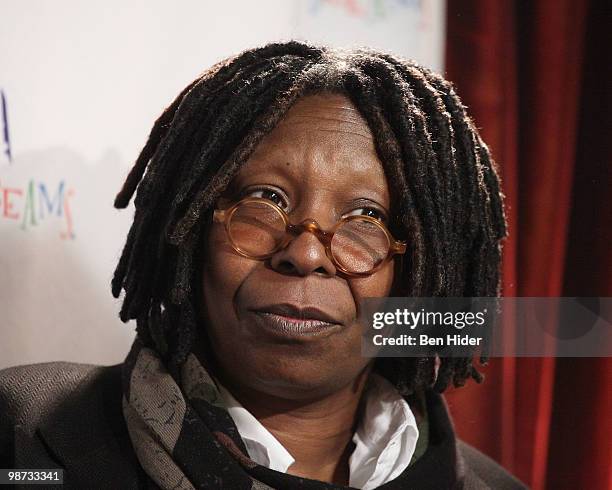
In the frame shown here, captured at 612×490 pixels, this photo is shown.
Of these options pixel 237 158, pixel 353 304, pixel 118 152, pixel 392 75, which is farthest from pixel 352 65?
pixel 118 152

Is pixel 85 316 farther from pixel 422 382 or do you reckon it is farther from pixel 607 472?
pixel 607 472

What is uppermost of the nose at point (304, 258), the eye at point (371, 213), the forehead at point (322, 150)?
the forehead at point (322, 150)

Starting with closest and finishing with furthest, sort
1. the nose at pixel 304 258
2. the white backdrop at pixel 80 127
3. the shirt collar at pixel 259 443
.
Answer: the nose at pixel 304 258
the shirt collar at pixel 259 443
the white backdrop at pixel 80 127

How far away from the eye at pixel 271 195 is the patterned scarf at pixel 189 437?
23cm

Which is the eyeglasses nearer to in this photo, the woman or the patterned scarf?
the woman

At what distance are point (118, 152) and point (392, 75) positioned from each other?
1.56 feet

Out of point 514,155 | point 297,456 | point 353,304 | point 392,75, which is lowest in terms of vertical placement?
point 297,456

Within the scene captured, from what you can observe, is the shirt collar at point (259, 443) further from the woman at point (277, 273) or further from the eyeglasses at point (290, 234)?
the eyeglasses at point (290, 234)

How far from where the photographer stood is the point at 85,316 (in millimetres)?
1350

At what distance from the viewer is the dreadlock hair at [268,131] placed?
1.06m

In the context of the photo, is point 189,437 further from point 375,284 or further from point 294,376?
point 375,284

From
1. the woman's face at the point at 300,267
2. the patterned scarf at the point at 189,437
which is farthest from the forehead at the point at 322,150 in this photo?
the patterned scarf at the point at 189,437

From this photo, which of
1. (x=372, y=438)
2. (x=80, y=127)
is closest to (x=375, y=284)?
(x=372, y=438)

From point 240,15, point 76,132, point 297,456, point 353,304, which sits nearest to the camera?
point 353,304
